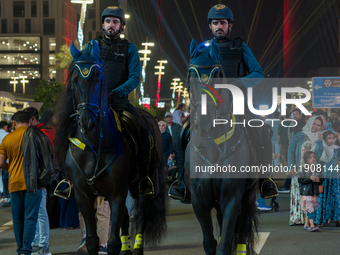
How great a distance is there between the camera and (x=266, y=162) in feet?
19.9

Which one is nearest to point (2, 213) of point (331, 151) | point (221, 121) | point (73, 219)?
point (73, 219)

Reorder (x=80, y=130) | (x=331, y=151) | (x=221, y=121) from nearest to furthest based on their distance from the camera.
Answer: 1. (x=221, y=121)
2. (x=80, y=130)
3. (x=331, y=151)

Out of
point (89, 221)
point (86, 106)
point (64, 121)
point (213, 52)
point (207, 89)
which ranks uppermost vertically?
point (213, 52)

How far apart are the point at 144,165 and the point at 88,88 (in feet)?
6.00

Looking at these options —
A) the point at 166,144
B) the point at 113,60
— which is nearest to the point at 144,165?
the point at 113,60

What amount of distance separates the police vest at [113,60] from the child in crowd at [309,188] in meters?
5.43

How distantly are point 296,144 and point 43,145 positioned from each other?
20.2ft

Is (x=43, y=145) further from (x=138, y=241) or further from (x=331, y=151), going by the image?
(x=331, y=151)

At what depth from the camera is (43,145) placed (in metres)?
7.81

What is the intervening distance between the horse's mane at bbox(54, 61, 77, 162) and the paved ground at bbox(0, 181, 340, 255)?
9.85 feet

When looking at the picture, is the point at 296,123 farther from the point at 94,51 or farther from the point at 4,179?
the point at 94,51

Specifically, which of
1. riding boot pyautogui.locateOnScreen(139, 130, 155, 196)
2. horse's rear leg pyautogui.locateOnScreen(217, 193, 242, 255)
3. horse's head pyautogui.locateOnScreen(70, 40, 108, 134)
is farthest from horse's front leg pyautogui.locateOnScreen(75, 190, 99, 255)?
horse's rear leg pyautogui.locateOnScreen(217, 193, 242, 255)

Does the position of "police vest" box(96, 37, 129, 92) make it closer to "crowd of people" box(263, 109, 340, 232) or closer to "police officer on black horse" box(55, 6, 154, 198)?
Answer: "police officer on black horse" box(55, 6, 154, 198)

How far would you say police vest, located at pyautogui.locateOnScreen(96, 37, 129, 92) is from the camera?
6.96 m
